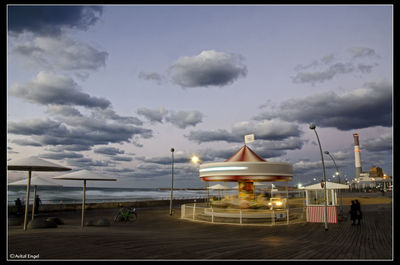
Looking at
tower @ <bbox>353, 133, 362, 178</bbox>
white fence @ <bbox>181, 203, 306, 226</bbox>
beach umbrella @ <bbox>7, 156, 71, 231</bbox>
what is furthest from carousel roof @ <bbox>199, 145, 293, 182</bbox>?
tower @ <bbox>353, 133, 362, 178</bbox>

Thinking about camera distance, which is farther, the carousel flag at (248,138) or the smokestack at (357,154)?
the smokestack at (357,154)

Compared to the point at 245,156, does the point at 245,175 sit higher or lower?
lower

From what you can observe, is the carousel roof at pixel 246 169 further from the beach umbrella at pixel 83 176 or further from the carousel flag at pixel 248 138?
the beach umbrella at pixel 83 176

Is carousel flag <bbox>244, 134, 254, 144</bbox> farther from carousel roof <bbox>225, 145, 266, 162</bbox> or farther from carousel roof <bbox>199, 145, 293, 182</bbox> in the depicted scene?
carousel roof <bbox>199, 145, 293, 182</bbox>

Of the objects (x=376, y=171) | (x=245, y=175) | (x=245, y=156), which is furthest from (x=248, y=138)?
(x=376, y=171)

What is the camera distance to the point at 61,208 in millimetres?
26516

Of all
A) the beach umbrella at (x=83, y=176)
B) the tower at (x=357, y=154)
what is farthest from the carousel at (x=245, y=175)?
the tower at (x=357, y=154)

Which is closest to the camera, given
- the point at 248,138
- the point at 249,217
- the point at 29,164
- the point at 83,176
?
the point at 29,164

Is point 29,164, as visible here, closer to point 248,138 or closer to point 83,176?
point 83,176

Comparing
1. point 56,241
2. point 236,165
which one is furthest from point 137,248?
point 236,165

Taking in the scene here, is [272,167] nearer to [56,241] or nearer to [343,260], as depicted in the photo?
[343,260]
